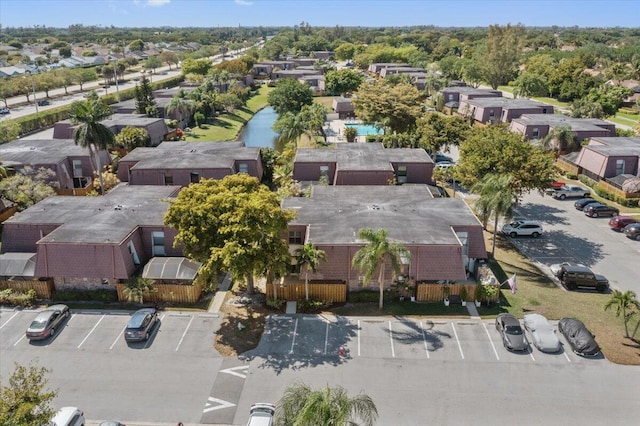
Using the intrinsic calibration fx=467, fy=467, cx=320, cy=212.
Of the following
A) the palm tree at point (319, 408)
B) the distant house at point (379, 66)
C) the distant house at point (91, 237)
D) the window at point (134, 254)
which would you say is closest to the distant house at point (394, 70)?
the distant house at point (379, 66)

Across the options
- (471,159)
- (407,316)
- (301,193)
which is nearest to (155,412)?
(407,316)

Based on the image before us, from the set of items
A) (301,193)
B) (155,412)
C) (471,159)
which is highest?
(471,159)

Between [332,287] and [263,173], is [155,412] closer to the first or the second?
[332,287]

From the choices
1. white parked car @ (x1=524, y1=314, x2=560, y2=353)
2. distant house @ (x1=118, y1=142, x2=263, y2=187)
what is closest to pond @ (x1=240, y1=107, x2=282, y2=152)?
distant house @ (x1=118, y1=142, x2=263, y2=187)

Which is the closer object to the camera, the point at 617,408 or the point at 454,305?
the point at 617,408

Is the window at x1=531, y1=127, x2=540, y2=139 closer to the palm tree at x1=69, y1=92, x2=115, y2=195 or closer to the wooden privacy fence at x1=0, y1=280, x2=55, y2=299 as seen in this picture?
the palm tree at x1=69, y1=92, x2=115, y2=195

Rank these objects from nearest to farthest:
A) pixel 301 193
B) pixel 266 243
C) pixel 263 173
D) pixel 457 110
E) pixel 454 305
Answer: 1. pixel 266 243
2. pixel 454 305
3. pixel 301 193
4. pixel 263 173
5. pixel 457 110

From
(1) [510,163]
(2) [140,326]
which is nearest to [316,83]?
(1) [510,163]
